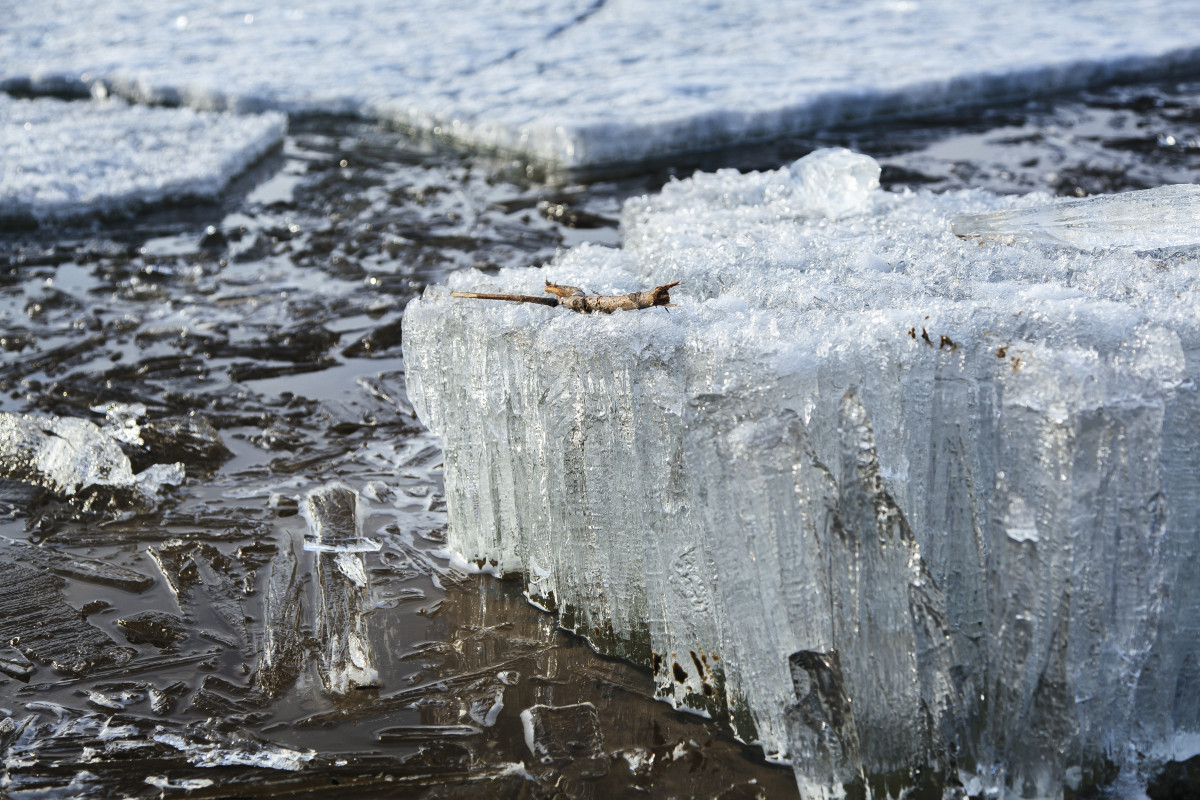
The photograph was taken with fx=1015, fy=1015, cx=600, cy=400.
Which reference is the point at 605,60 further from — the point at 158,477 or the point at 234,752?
the point at 234,752

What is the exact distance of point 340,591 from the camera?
2297 millimetres

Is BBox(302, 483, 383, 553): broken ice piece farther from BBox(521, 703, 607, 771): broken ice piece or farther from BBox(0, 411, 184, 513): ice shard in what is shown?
BBox(521, 703, 607, 771): broken ice piece

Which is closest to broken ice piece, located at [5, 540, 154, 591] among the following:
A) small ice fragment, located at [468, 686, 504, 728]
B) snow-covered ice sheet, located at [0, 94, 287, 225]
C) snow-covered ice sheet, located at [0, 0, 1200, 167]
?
small ice fragment, located at [468, 686, 504, 728]

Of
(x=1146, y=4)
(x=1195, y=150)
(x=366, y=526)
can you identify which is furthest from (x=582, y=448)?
(x=1146, y=4)

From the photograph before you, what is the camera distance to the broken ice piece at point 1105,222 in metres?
2.03

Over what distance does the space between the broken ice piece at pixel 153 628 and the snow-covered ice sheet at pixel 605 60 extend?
3871mm

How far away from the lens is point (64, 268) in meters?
4.45

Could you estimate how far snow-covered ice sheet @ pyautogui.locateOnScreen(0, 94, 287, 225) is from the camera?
200 inches

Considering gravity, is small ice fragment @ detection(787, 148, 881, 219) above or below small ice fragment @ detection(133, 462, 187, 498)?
above

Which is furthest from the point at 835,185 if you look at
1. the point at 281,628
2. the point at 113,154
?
the point at 113,154

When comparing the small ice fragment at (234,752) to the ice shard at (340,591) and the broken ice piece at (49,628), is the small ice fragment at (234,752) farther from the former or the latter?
the broken ice piece at (49,628)

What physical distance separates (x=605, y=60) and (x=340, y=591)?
582 centimetres

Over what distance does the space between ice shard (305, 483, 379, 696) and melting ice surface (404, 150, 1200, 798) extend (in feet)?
1.89

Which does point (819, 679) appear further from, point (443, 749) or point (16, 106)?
point (16, 106)
